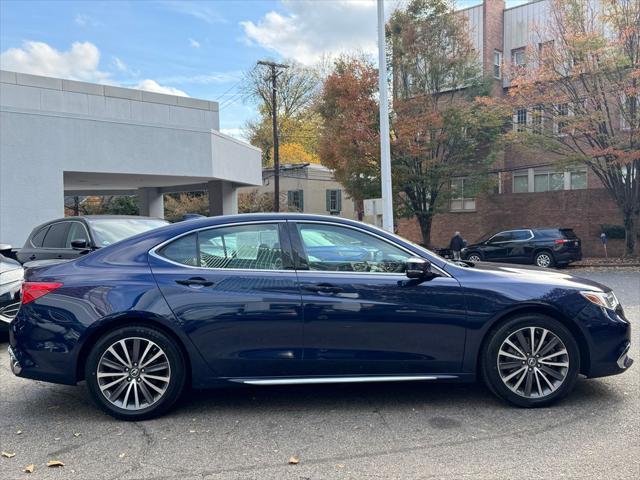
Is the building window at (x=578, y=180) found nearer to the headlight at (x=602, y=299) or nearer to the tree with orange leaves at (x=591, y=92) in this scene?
the tree with orange leaves at (x=591, y=92)

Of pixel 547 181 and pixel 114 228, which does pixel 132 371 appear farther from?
pixel 547 181

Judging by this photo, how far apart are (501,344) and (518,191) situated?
80.3 ft

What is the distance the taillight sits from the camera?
4203 mm

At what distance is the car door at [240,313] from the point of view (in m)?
4.12

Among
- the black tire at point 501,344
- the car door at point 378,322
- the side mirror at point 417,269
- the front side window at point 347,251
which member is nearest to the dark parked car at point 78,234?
the front side window at point 347,251

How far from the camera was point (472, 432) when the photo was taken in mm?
3840

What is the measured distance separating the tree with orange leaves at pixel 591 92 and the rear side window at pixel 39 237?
16.8 metres

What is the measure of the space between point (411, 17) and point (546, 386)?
20397 mm

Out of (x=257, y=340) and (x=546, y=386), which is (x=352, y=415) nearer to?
(x=257, y=340)

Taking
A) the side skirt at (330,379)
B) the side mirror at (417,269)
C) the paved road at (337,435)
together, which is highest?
the side mirror at (417,269)

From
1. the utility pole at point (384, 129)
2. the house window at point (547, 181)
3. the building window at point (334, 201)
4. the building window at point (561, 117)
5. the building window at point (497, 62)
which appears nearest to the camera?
the utility pole at point (384, 129)

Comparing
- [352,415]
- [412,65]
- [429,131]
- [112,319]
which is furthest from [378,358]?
[412,65]

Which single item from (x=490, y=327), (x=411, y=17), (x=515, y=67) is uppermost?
(x=411, y=17)

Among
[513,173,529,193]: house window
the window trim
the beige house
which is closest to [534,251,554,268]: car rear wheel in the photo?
[513,173,529,193]: house window
